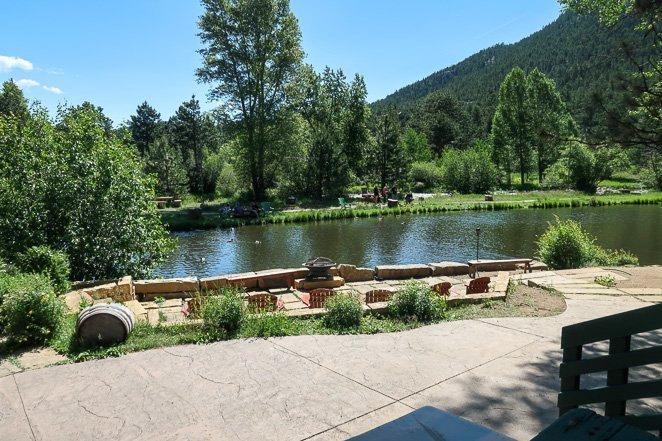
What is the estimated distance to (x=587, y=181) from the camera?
46.5 meters

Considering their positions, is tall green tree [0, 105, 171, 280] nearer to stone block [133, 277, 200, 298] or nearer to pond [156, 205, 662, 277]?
stone block [133, 277, 200, 298]

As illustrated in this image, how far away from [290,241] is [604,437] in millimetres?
20987

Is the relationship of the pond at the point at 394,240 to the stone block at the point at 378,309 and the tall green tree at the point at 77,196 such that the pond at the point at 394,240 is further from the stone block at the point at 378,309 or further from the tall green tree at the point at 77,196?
the stone block at the point at 378,309

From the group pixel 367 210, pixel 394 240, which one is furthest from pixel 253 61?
pixel 394 240

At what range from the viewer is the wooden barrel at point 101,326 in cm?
565

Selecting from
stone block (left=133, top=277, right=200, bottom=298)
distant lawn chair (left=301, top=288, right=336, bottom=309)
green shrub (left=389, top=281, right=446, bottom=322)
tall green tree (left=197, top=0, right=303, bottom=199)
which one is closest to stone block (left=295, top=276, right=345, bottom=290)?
distant lawn chair (left=301, top=288, right=336, bottom=309)

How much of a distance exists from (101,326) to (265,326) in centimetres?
197

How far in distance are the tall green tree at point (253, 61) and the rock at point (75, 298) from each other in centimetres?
2921

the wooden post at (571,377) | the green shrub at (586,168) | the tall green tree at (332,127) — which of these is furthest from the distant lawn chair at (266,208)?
the green shrub at (586,168)

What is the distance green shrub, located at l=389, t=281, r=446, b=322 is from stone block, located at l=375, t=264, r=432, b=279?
4.68 metres

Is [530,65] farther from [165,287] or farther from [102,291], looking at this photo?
[102,291]

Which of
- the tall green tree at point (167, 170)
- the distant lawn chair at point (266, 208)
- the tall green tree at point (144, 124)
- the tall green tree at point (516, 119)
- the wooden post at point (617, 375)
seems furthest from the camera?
the tall green tree at point (144, 124)

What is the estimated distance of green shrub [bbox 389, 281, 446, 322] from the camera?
6.82m

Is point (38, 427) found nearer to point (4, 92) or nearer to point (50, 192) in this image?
point (50, 192)
